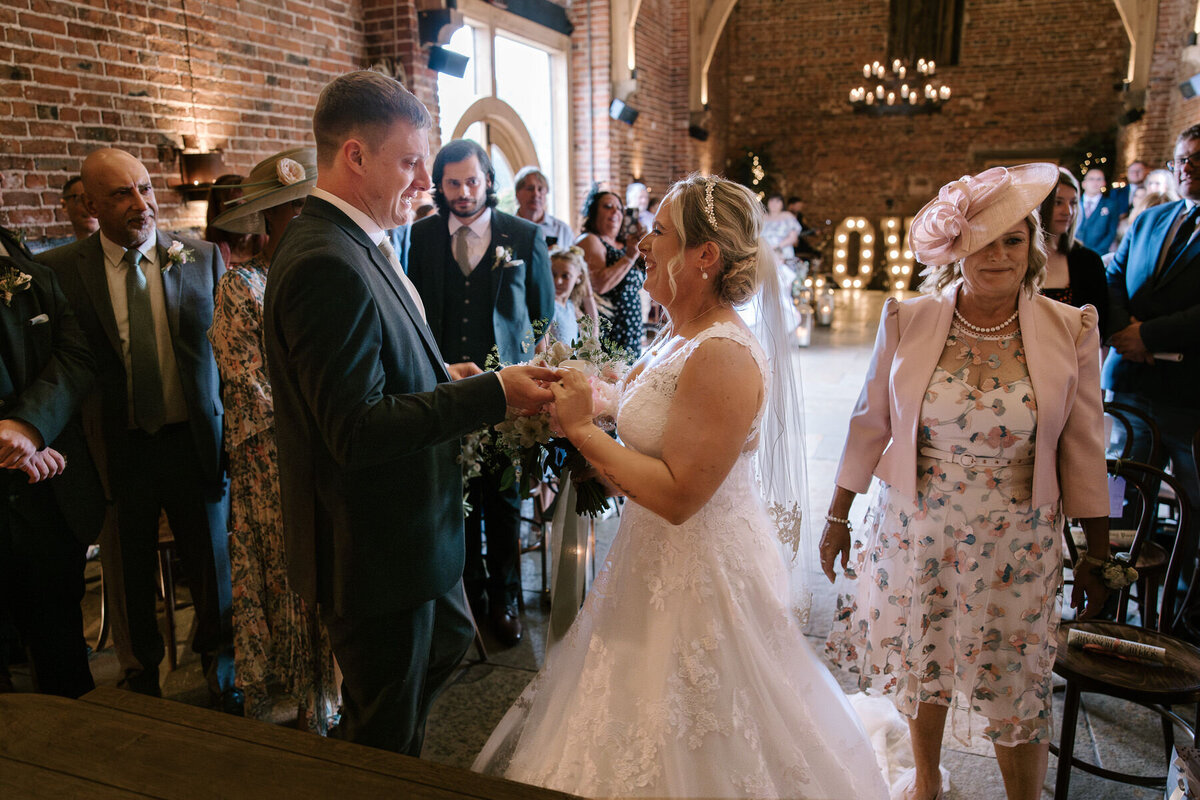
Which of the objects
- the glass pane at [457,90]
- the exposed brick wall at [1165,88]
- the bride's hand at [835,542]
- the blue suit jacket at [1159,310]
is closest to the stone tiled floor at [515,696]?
the bride's hand at [835,542]

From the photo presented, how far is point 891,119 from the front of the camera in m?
15.6

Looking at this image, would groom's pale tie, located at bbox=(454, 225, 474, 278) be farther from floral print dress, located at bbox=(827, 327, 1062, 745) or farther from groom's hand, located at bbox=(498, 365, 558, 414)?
floral print dress, located at bbox=(827, 327, 1062, 745)

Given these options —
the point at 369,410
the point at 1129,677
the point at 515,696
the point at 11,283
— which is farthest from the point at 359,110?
the point at 1129,677

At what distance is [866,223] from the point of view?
1622cm

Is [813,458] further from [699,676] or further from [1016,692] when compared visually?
[699,676]

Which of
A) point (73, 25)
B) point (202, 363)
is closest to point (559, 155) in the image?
point (73, 25)

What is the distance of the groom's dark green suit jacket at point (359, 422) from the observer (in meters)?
1.56

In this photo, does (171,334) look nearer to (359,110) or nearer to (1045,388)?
(359,110)

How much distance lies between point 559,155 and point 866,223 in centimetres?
859

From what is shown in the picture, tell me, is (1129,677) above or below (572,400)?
below

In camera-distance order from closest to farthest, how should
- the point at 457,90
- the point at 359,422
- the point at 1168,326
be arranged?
the point at 359,422
the point at 1168,326
the point at 457,90

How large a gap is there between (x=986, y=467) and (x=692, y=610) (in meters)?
0.90

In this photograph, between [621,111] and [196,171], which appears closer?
[196,171]

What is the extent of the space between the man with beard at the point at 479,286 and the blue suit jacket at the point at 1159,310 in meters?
2.62
